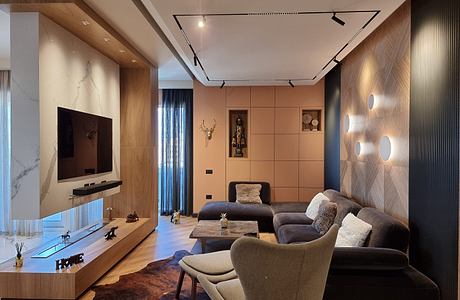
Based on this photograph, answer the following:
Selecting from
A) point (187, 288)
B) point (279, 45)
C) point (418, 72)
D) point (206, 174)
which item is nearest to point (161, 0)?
point (279, 45)

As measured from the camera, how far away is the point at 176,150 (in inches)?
289

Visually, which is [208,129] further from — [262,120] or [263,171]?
[263,171]

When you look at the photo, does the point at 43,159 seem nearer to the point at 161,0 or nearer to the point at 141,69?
the point at 161,0

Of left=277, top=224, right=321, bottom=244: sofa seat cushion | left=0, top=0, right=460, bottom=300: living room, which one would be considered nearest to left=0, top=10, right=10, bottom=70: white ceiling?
left=0, top=0, right=460, bottom=300: living room

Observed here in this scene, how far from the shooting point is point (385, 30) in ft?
12.6

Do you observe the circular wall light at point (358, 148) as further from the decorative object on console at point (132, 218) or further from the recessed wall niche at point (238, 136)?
the decorative object on console at point (132, 218)

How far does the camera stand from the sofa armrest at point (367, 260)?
8.63ft

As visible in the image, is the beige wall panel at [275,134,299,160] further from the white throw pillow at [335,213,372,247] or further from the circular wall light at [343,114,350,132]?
the white throw pillow at [335,213,372,247]

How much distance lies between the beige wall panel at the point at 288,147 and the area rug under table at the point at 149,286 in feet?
11.9

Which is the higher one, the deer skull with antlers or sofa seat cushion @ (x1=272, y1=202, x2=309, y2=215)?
the deer skull with antlers

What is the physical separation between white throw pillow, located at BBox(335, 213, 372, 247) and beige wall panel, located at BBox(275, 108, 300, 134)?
3.45 m

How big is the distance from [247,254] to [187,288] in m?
1.78

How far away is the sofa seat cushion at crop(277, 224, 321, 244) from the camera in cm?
398

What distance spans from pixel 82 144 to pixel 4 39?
2111 millimetres
